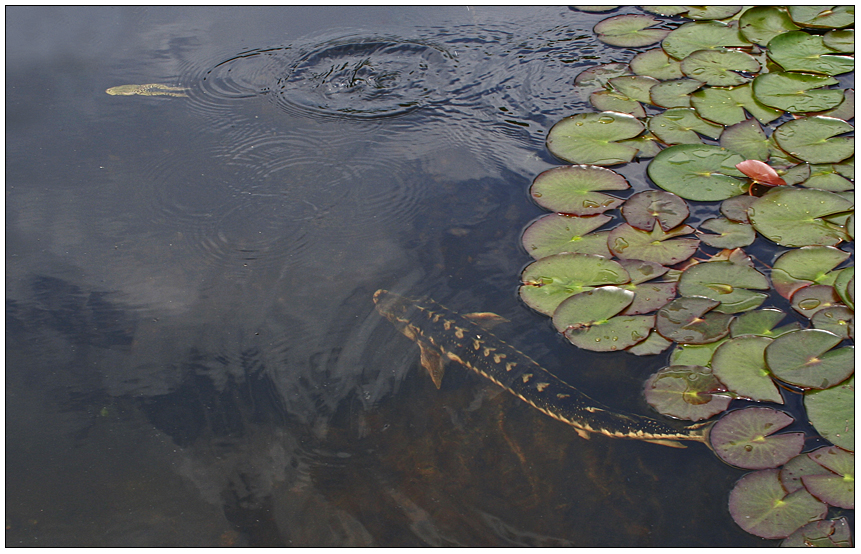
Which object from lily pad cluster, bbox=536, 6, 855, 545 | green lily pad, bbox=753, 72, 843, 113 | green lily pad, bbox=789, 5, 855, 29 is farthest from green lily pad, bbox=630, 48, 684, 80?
green lily pad, bbox=789, 5, 855, 29

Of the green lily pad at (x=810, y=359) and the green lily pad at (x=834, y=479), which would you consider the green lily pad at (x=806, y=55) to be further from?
the green lily pad at (x=834, y=479)

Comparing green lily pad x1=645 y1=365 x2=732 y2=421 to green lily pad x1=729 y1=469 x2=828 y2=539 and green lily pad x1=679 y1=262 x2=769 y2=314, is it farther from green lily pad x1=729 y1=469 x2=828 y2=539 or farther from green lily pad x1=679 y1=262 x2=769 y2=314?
green lily pad x1=679 y1=262 x2=769 y2=314

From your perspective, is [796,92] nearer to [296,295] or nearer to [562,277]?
[562,277]

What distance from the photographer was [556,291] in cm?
302

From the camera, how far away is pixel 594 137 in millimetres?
3832

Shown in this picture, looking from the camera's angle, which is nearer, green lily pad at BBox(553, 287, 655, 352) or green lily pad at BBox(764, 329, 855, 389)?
green lily pad at BBox(764, 329, 855, 389)

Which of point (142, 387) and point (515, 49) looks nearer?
point (142, 387)

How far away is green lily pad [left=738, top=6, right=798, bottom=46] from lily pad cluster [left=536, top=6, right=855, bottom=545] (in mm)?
18

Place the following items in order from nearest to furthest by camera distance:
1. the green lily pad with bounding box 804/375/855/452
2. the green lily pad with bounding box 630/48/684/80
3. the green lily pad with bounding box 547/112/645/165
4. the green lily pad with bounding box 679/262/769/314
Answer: the green lily pad with bounding box 804/375/855/452
the green lily pad with bounding box 679/262/769/314
the green lily pad with bounding box 547/112/645/165
the green lily pad with bounding box 630/48/684/80

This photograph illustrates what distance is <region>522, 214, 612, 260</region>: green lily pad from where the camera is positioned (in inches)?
125

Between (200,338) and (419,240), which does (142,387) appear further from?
(419,240)

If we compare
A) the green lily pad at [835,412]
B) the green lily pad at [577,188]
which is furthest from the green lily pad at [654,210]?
the green lily pad at [835,412]

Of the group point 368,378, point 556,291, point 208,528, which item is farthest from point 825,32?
point 208,528

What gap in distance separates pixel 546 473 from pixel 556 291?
100 cm
